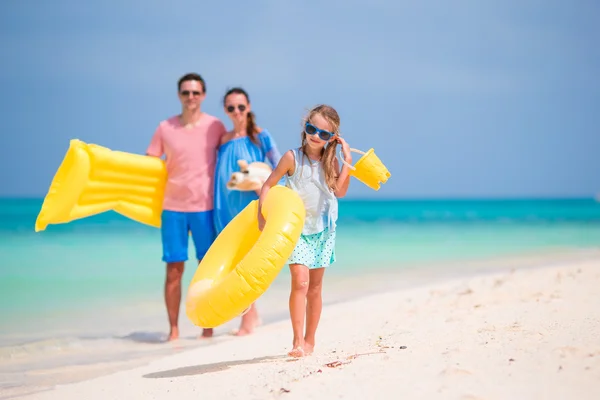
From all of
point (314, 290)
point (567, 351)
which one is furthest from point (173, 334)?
point (567, 351)

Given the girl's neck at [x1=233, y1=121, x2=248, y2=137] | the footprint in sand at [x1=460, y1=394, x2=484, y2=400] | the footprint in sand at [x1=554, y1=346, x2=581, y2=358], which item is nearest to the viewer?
the footprint in sand at [x1=460, y1=394, x2=484, y2=400]

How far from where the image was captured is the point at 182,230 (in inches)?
205

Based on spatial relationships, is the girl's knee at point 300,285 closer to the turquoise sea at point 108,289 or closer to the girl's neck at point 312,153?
the girl's neck at point 312,153

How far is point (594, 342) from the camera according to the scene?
9.89 ft

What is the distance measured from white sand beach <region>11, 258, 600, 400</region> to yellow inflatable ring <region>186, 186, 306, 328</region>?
1.04 feet

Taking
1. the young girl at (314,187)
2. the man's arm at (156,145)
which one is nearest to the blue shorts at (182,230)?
the man's arm at (156,145)

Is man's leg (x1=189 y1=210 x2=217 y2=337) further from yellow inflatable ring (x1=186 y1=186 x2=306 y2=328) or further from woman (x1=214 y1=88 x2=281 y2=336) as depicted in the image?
yellow inflatable ring (x1=186 y1=186 x2=306 y2=328)

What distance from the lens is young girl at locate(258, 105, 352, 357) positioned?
366 cm

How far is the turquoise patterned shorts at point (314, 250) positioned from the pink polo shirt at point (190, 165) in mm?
1624

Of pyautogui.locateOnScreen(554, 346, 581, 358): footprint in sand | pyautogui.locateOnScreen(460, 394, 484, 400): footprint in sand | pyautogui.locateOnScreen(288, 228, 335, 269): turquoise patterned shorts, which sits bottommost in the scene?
pyautogui.locateOnScreen(460, 394, 484, 400): footprint in sand

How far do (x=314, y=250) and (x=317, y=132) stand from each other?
61 centimetres

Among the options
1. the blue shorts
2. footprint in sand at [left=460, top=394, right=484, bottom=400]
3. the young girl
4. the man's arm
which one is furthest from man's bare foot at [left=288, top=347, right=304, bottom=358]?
the man's arm

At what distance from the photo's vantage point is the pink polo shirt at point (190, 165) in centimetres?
512

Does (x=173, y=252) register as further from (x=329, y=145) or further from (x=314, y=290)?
(x=329, y=145)
